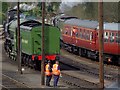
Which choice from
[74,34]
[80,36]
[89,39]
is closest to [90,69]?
[89,39]

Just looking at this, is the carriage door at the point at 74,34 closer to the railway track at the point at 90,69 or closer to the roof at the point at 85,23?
the roof at the point at 85,23

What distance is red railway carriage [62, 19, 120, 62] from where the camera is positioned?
36.7 metres

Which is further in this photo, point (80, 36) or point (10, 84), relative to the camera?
point (80, 36)

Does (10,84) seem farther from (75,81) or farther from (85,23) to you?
(85,23)

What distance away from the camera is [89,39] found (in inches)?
1620

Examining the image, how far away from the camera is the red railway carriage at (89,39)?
1446 inches

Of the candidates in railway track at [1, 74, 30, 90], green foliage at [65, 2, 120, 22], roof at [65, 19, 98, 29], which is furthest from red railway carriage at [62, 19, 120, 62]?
green foliage at [65, 2, 120, 22]

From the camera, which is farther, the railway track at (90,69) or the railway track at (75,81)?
the railway track at (90,69)

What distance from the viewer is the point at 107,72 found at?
1313 inches

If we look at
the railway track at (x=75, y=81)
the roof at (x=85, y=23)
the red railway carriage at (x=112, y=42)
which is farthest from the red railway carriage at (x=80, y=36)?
the railway track at (x=75, y=81)

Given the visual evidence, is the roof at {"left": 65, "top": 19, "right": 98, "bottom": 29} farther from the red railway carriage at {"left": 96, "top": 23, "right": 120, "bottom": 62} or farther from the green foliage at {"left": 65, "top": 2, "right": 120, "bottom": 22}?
the green foliage at {"left": 65, "top": 2, "right": 120, "bottom": 22}

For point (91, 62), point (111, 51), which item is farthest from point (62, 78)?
point (91, 62)

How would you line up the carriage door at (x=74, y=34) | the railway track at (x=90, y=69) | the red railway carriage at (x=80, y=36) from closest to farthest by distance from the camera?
the railway track at (x=90, y=69), the red railway carriage at (x=80, y=36), the carriage door at (x=74, y=34)

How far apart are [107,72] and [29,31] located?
22.8ft
